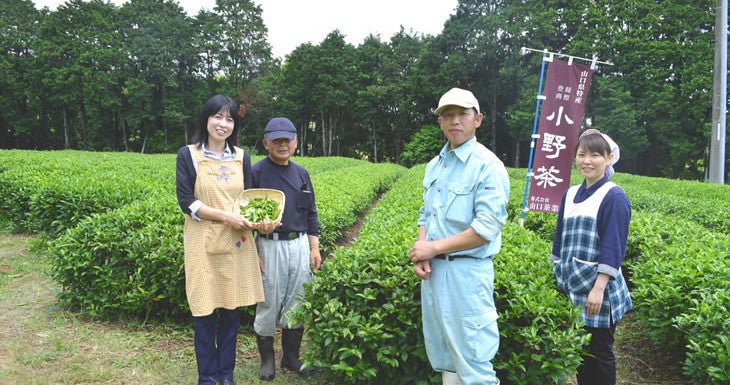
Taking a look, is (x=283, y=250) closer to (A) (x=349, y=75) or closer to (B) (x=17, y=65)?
(A) (x=349, y=75)

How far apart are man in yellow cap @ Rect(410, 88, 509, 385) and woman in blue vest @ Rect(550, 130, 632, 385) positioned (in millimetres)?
725

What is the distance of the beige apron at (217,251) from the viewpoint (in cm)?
277

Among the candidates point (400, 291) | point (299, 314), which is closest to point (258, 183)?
point (299, 314)

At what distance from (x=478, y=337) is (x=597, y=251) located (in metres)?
0.97

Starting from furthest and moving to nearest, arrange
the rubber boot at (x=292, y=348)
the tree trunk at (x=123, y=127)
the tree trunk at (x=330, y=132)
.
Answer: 1. the tree trunk at (x=330, y=132)
2. the tree trunk at (x=123, y=127)
3. the rubber boot at (x=292, y=348)

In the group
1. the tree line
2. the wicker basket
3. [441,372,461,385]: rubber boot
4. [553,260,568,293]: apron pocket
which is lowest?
[441,372,461,385]: rubber boot

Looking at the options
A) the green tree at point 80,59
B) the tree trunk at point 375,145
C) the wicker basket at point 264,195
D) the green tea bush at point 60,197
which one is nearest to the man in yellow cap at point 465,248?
the wicker basket at point 264,195

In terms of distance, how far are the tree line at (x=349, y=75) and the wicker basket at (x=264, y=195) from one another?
95.1ft

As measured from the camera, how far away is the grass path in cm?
314

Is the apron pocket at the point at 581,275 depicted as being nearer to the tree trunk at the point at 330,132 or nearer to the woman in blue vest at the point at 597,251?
the woman in blue vest at the point at 597,251

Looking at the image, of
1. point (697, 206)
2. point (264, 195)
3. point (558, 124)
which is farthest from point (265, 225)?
point (697, 206)

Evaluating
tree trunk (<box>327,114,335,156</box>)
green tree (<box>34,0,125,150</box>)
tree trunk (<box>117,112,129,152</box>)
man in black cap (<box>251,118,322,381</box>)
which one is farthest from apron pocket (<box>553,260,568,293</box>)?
tree trunk (<box>117,112,129,152</box>)

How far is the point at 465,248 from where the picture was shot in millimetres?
2084

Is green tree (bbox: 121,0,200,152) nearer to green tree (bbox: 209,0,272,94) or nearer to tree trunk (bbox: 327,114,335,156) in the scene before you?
green tree (bbox: 209,0,272,94)
